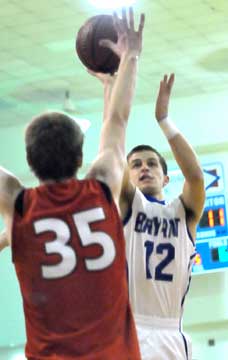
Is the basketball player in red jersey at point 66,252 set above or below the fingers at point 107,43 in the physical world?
below

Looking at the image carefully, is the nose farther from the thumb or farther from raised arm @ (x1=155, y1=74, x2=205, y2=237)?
the thumb

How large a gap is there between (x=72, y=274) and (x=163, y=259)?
1.47m

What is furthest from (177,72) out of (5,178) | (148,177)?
(5,178)

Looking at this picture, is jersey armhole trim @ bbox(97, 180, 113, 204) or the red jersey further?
jersey armhole trim @ bbox(97, 180, 113, 204)

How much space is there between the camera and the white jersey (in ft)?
12.8

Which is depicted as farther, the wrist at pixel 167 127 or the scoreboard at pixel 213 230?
the scoreboard at pixel 213 230

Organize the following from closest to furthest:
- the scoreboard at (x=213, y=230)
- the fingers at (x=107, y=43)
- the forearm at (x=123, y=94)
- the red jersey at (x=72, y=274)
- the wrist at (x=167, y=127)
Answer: the red jersey at (x=72, y=274) → the forearm at (x=123, y=94) → the fingers at (x=107, y=43) → the wrist at (x=167, y=127) → the scoreboard at (x=213, y=230)

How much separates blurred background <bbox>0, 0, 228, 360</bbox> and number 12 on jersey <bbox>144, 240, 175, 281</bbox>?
4.61 metres

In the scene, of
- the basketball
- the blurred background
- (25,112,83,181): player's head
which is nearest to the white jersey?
the basketball

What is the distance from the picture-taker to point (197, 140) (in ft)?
36.8

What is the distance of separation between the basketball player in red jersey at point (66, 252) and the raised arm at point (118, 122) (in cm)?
3

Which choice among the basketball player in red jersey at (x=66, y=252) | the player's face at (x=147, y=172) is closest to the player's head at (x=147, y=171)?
the player's face at (x=147, y=172)

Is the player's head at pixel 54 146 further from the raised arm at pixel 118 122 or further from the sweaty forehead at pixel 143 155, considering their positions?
the sweaty forehead at pixel 143 155

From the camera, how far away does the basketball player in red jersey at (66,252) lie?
251 centimetres
